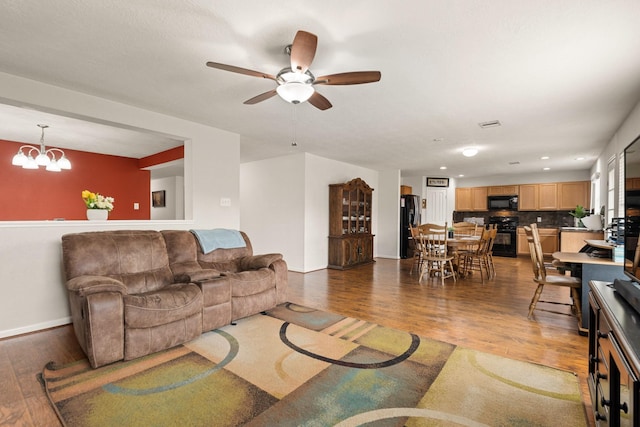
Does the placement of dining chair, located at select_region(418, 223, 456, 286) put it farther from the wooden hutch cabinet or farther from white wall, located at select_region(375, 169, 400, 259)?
white wall, located at select_region(375, 169, 400, 259)

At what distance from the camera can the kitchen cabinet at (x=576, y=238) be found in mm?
5383

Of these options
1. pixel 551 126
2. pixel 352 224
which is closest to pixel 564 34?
pixel 551 126

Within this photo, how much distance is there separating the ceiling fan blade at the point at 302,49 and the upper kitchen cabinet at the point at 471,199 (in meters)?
8.62

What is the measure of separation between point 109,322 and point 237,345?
37.9 inches

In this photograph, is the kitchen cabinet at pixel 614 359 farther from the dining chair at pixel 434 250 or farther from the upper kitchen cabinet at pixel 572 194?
the upper kitchen cabinet at pixel 572 194

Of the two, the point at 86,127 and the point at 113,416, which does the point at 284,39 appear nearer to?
the point at 113,416

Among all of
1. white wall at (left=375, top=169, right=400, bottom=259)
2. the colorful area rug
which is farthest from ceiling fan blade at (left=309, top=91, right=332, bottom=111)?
white wall at (left=375, top=169, right=400, bottom=259)

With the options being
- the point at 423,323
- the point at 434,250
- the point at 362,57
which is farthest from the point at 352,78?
the point at 434,250

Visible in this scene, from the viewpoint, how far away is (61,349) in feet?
8.26

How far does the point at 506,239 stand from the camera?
8.34 metres

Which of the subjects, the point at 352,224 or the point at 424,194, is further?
the point at 424,194

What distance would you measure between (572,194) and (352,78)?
8.50 m

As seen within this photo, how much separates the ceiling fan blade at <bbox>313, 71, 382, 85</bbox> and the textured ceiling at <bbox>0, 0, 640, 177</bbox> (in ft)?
0.75

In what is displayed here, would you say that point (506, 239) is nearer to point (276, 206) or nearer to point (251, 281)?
point (276, 206)
